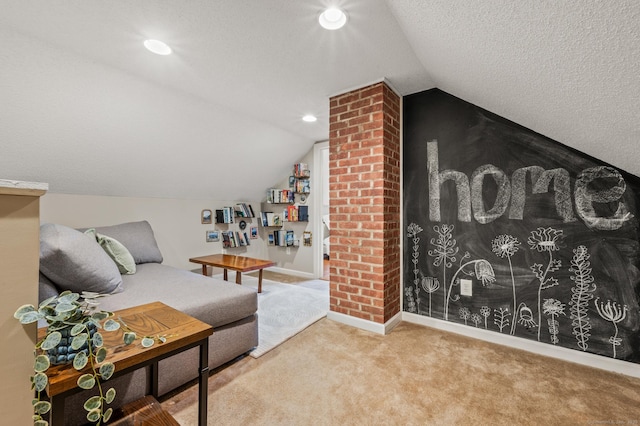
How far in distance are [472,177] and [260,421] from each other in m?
2.26

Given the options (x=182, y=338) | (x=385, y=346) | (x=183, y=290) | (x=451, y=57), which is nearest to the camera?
(x=182, y=338)

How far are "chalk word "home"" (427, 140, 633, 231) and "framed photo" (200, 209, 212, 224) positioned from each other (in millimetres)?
3186

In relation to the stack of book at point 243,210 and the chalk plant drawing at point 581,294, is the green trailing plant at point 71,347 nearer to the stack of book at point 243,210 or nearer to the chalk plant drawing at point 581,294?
the chalk plant drawing at point 581,294

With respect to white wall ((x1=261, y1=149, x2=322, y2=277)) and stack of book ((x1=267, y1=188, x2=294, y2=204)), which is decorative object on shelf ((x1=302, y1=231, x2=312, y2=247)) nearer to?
white wall ((x1=261, y1=149, x2=322, y2=277))

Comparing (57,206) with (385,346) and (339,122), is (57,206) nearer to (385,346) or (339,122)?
(339,122)

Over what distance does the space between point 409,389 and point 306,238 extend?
2888mm

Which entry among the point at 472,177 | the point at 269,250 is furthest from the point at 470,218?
the point at 269,250

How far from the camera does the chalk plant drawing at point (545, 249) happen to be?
6.43 feet

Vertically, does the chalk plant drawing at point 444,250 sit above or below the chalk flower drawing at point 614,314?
A: above

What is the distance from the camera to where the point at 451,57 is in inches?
66.3

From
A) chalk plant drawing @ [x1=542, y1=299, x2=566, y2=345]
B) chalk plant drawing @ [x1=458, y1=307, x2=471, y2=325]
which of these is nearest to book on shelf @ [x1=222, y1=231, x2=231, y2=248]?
chalk plant drawing @ [x1=458, y1=307, x2=471, y2=325]

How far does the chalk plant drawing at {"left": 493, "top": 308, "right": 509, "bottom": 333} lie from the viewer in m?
2.13

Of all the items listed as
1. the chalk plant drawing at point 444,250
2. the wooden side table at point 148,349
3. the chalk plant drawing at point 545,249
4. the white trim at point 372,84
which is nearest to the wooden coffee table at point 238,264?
the wooden side table at point 148,349

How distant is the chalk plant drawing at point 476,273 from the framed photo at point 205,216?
11.1 feet
